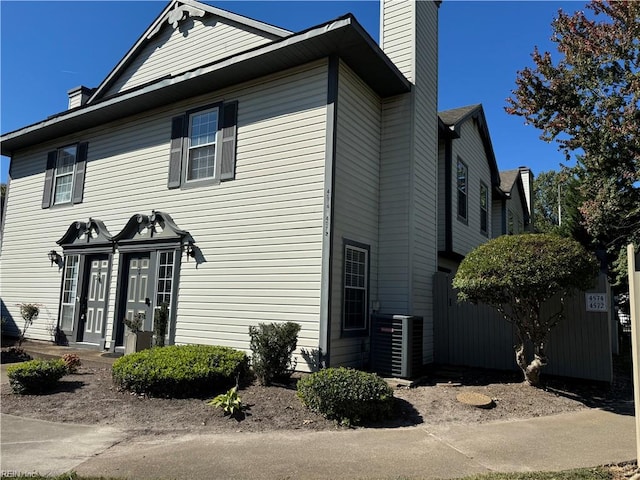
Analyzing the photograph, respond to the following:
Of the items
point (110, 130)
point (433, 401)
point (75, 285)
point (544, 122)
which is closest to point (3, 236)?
point (75, 285)

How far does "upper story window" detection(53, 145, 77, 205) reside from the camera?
510 inches

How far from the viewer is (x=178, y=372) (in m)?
6.87

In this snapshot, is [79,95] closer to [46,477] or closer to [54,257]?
[54,257]

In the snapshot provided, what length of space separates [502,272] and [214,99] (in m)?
6.96

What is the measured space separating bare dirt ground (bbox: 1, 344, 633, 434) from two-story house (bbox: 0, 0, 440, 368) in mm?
1581

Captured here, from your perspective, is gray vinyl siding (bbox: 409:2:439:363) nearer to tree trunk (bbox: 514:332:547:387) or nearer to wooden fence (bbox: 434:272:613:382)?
wooden fence (bbox: 434:272:613:382)

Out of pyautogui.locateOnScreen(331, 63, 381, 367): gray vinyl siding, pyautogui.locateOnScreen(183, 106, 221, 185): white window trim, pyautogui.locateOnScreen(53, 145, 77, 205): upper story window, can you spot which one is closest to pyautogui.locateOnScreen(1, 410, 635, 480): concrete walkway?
pyautogui.locateOnScreen(331, 63, 381, 367): gray vinyl siding

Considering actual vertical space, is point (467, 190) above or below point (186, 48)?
below

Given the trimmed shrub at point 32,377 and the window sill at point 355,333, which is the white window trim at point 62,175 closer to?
the trimmed shrub at point 32,377

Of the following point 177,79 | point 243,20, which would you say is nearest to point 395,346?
point 177,79

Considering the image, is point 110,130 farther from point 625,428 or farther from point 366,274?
point 625,428

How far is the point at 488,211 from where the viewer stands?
1653 centimetres

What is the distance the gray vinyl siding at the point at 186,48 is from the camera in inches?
418

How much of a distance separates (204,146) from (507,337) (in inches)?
299
